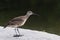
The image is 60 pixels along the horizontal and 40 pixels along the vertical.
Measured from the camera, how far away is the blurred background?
1399 cm

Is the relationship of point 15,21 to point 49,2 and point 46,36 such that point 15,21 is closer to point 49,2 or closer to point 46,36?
point 46,36

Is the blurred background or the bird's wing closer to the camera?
the bird's wing

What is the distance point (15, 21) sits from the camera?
333 inches

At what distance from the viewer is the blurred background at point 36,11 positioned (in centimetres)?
1399

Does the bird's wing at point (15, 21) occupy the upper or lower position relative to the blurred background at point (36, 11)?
lower

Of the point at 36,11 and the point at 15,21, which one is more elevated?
the point at 36,11

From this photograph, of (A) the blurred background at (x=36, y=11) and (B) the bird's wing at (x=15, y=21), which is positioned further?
(A) the blurred background at (x=36, y=11)

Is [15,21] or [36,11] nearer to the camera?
[15,21]

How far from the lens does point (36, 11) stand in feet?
58.6

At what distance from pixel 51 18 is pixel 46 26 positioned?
2358mm

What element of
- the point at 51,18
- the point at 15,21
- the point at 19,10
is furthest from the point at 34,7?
the point at 15,21

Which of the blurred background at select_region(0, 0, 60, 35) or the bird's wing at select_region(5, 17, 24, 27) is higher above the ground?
the blurred background at select_region(0, 0, 60, 35)

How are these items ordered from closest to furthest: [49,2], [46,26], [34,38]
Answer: [34,38]
[46,26]
[49,2]

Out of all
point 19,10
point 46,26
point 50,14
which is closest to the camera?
point 46,26
